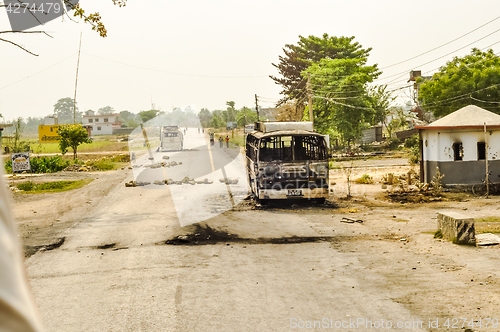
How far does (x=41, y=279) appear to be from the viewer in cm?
737

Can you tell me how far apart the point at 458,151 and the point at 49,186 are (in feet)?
62.0

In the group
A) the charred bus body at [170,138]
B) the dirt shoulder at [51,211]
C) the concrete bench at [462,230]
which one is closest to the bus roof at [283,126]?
the dirt shoulder at [51,211]

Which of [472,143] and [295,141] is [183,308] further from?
[472,143]

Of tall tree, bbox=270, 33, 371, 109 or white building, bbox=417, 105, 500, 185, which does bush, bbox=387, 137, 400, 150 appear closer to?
tall tree, bbox=270, 33, 371, 109

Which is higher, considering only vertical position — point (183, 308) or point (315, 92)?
point (315, 92)

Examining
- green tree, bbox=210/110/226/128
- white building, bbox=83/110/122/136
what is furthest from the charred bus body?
white building, bbox=83/110/122/136

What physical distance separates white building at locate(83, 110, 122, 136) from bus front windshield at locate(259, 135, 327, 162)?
110433 mm

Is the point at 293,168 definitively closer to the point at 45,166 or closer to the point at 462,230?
the point at 462,230

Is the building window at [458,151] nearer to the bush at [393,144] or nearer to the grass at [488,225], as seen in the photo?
the grass at [488,225]

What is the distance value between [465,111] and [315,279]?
1412cm

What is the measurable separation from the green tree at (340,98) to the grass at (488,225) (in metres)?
32.0

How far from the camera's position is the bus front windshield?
572 inches

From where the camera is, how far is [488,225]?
1099cm

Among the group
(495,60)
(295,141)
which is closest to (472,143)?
(295,141)
